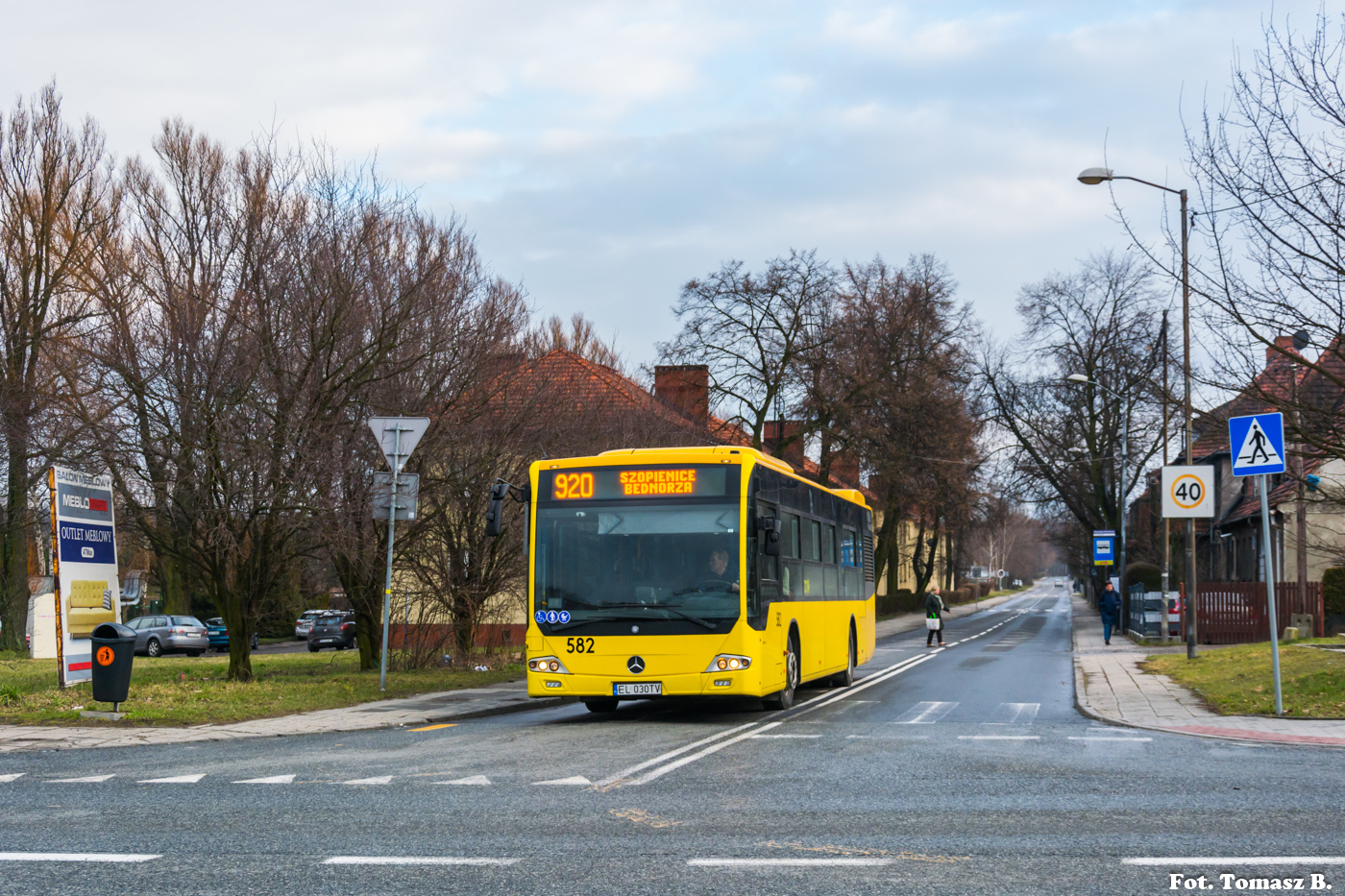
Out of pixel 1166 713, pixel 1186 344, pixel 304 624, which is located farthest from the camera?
pixel 304 624

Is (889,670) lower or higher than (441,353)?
lower

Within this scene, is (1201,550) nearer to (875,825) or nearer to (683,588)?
(683,588)

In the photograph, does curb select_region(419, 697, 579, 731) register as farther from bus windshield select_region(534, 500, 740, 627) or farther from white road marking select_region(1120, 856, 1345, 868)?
white road marking select_region(1120, 856, 1345, 868)

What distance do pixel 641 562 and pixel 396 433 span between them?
4274 millimetres

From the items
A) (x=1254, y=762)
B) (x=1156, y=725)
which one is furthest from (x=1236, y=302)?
(x=1254, y=762)

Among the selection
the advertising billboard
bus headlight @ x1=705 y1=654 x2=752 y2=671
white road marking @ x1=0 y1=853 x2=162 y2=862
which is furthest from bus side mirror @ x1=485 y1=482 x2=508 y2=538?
white road marking @ x1=0 y1=853 x2=162 y2=862

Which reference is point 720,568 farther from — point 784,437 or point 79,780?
point 784,437

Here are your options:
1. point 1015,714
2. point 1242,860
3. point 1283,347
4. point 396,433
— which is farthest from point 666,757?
point 1283,347

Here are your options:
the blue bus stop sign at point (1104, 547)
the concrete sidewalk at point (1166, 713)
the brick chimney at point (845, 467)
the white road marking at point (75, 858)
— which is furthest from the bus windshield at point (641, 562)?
the blue bus stop sign at point (1104, 547)

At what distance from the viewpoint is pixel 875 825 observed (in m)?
7.55

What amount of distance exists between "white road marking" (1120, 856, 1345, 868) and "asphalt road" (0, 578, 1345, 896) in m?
0.03

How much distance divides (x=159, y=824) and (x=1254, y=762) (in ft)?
26.8

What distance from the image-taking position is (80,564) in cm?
1630

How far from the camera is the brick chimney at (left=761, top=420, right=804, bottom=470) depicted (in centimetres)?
4900
